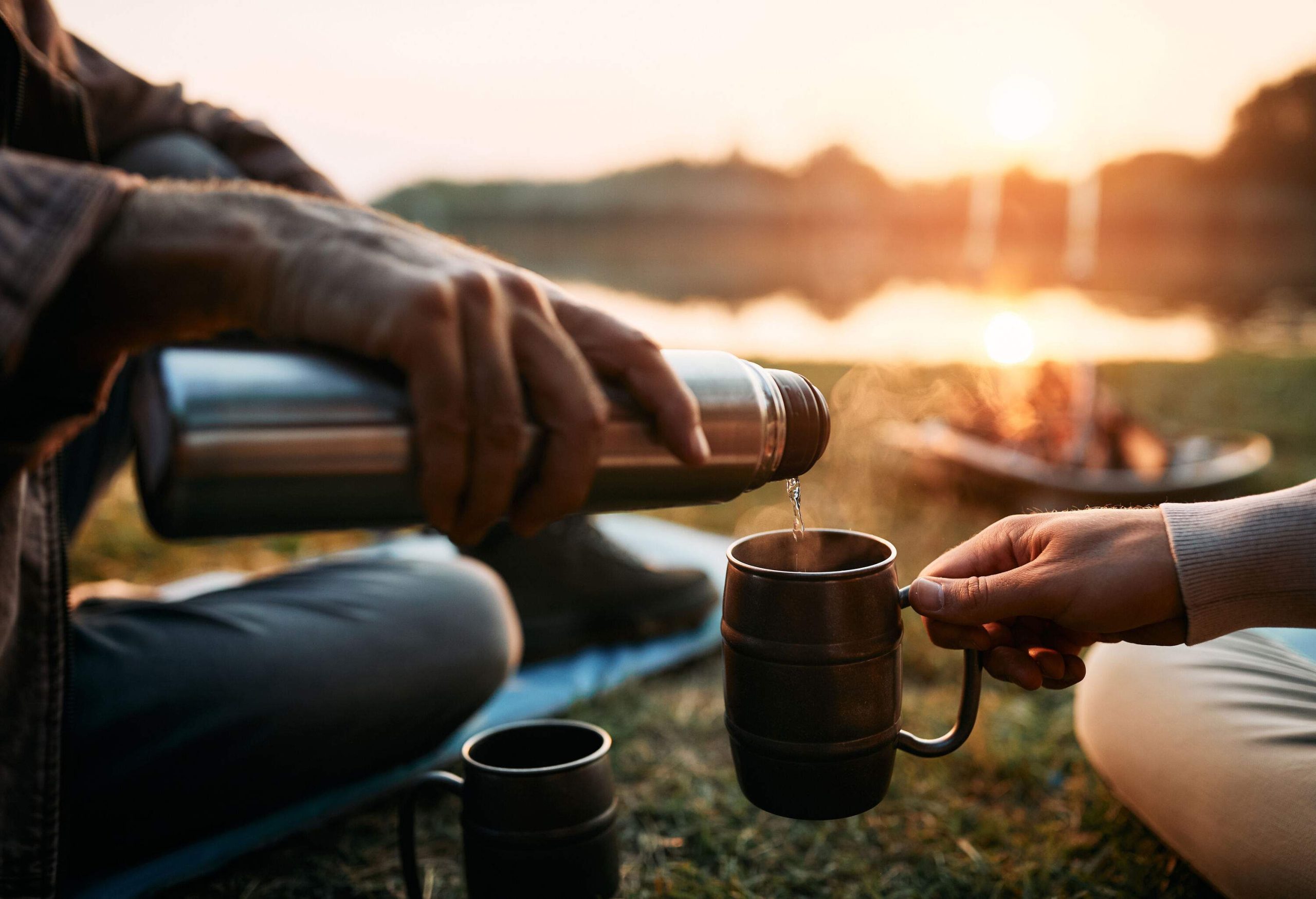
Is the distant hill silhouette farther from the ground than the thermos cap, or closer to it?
closer to it

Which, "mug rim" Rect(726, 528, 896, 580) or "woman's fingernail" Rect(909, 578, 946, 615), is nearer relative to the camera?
"mug rim" Rect(726, 528, 896, 580)

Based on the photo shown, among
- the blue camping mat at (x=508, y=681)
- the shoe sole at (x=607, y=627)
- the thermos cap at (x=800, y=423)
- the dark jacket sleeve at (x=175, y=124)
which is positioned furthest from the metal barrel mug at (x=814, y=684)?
the shoe sole at (x=607, y=627)

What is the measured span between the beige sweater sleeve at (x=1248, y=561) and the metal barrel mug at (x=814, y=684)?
315 mm

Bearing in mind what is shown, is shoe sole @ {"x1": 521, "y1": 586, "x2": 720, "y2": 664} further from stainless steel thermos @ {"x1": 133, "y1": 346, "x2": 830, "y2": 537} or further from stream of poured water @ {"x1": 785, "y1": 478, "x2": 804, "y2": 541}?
stainless steel thermos @ {"x1": 133, "y1": 346, "x2": 830, "y2": 537}

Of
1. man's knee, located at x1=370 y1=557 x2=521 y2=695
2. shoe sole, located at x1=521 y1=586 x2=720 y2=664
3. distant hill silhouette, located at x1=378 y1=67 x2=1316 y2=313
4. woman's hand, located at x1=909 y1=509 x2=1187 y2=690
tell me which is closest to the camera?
woman's hand, located at x1=909 y1=509 x2=1187 y2=690

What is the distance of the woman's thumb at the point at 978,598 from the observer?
3.57 ft

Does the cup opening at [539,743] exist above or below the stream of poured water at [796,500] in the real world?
below

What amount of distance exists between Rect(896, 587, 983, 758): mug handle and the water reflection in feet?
19.5

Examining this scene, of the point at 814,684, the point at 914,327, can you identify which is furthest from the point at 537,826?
the point at 914,327

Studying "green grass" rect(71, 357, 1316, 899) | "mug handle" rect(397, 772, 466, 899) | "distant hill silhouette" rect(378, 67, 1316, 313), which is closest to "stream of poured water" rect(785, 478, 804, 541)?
"mug handle" rect(397, 772, 466, 899)

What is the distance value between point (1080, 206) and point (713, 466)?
31096 millimetres

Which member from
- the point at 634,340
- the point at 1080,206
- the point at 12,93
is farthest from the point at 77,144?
the point at 1080,206

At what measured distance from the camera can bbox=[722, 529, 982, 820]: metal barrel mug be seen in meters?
0.99

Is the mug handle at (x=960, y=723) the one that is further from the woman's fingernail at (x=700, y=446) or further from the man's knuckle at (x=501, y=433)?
the man's knuckle at (x=501, y=433)
